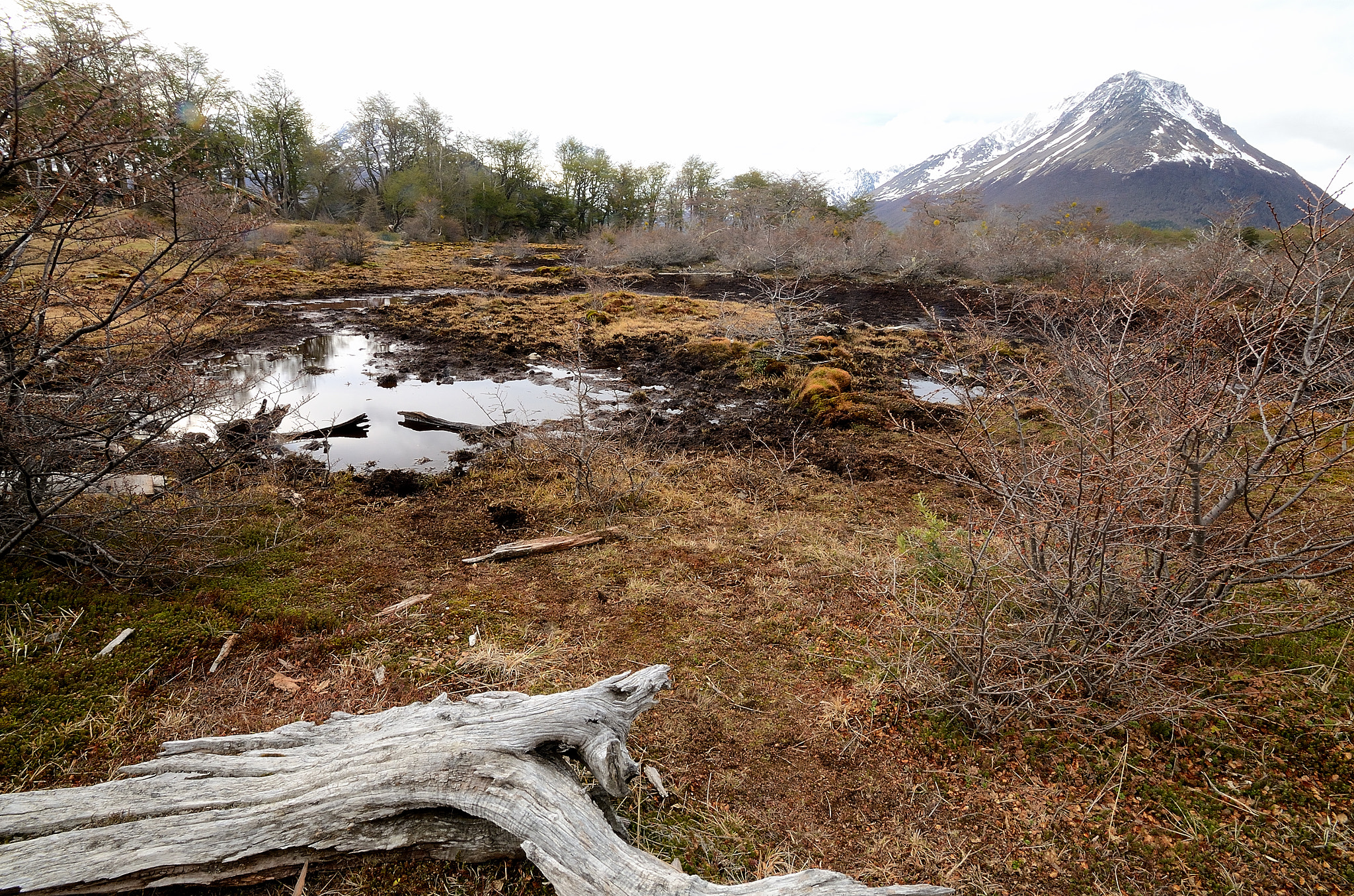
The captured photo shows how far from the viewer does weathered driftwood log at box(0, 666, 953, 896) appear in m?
1.84

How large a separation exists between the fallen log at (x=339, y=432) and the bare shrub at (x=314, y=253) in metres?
20.2

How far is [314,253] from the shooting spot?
79.9ft

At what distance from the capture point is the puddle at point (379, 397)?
7.55m

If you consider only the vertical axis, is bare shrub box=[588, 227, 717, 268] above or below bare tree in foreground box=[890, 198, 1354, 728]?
above

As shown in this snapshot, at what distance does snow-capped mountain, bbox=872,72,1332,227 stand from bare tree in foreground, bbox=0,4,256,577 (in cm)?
9585

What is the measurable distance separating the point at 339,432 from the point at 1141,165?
157300 millimetres

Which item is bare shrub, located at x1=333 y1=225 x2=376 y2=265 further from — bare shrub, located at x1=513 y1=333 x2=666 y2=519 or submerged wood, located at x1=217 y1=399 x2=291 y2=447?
bare shrub, located at x1=513 y1=333 x2=666 y2=519

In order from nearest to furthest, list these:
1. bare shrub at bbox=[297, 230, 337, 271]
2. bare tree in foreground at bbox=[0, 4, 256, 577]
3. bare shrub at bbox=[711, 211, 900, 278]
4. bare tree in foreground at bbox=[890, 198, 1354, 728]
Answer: bare tree in foreground at bbox=[890, 198, 1354, 728] → bare tree in foreground at bbox=[0, 4, 256, 577] → bare shrub at bbox=[297, 230, 337, 271] → bare shrub at bbox=[711, 211, 900, 278]

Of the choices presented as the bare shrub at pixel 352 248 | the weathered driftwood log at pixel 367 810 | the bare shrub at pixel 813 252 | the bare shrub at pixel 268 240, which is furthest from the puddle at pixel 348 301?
the weathered driftwood log at pixel 367 810

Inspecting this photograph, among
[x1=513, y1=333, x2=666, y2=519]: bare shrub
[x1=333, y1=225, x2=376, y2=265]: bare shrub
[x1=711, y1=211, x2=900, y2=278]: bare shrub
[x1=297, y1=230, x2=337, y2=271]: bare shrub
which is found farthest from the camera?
[x1=711, y1=211, x2=900, y2=278]: bare shrub

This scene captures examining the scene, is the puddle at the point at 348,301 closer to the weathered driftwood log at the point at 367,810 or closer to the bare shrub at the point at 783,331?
the bare shrub at the point at 783,331

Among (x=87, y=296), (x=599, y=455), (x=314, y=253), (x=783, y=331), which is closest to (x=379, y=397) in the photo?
(x=599, y=455)

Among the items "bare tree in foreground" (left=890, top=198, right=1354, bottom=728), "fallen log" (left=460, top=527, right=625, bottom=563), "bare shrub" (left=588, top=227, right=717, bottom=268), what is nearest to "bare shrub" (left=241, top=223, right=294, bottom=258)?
"bare shrub" (left=588, top=227, right=717, bottom=268)

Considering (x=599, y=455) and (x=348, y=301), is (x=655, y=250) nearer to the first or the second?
(x=348, y=301)
